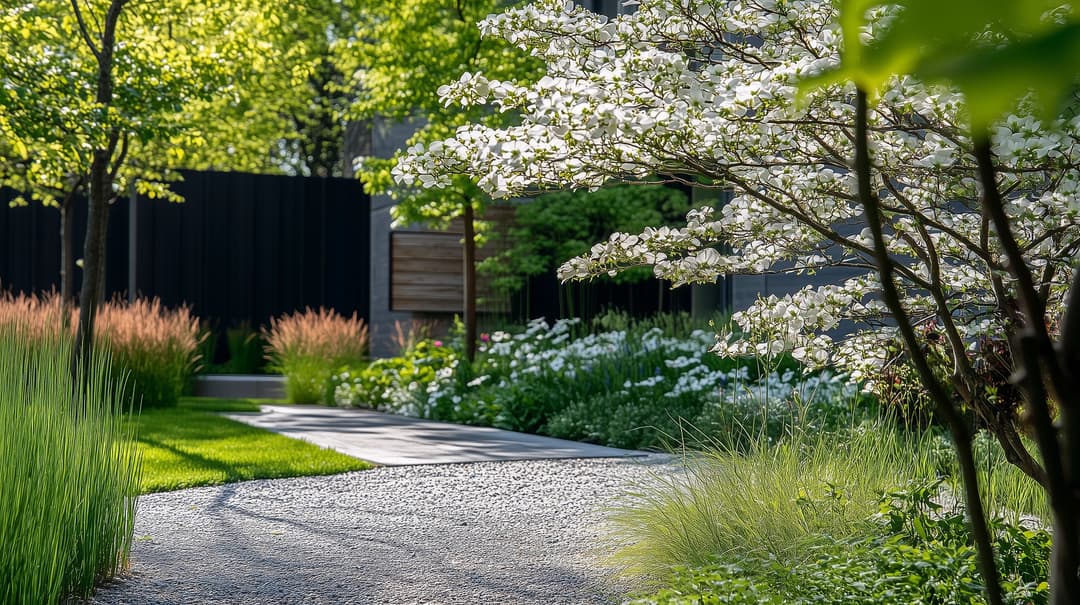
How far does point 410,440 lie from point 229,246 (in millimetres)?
9408

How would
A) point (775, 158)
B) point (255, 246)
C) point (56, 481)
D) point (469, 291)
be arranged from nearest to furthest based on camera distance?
point (56, 481) → point (775, 158) → point (469, 291) → point (255, 246)

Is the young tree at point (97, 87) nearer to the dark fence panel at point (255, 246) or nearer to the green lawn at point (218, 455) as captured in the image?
the green lawn at point (218, 455)

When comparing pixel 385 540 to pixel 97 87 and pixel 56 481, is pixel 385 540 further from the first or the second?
pixel 97 87

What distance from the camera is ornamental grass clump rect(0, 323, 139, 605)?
2.74 meters

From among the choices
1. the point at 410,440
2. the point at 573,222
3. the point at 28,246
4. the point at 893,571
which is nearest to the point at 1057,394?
the point at 893,571

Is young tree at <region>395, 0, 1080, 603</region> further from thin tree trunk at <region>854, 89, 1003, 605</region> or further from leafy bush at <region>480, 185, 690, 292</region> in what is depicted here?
leafy bush at <region>480, 185, 690, 292</region>

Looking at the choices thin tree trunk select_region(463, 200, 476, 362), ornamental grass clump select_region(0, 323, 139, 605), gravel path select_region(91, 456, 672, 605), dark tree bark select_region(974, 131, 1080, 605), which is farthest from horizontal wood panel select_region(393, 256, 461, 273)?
dark tree bark select_region(974, 131, 1080, 605)

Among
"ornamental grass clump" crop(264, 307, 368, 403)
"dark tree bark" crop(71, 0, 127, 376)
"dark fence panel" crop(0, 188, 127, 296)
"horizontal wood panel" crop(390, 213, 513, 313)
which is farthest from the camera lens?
"dark fence panel" crop(0, 188, 127, 296)

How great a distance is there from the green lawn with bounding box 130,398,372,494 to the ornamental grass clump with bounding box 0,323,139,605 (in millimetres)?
1631

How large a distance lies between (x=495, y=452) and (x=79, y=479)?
12.5ft

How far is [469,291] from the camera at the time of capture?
35.4 feet

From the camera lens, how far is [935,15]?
0.43m

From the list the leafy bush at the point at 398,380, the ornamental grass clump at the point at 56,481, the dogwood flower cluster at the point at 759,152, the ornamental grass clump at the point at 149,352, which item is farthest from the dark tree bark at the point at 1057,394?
the ornamental grass clump at the point at 149,352

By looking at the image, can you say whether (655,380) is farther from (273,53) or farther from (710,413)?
(273,53)
